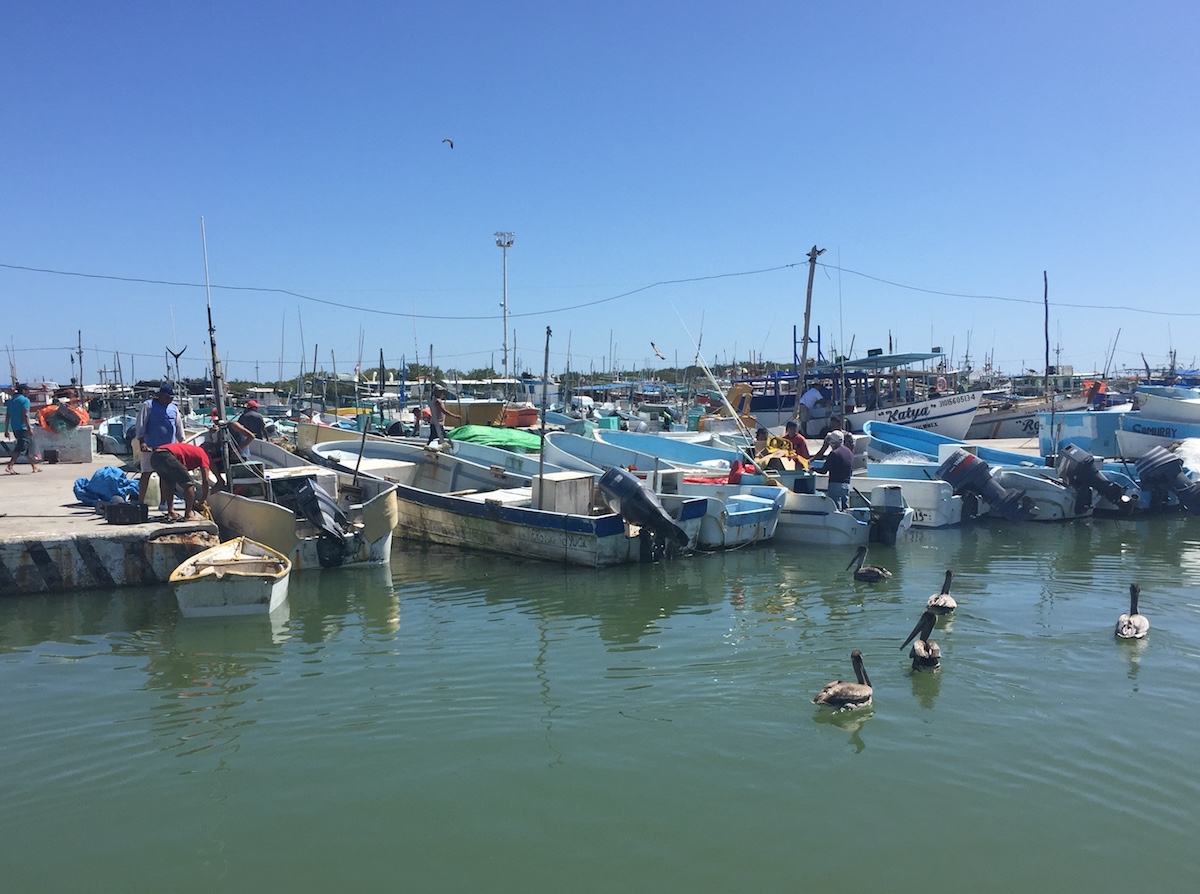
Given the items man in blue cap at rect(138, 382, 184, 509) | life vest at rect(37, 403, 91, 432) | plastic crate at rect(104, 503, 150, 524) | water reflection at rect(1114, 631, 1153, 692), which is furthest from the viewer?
life vest at rect(37, 403, 91, 432)

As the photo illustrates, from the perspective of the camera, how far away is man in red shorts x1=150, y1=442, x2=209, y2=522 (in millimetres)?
12266

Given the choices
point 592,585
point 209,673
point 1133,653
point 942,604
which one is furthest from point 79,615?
point 1133,653

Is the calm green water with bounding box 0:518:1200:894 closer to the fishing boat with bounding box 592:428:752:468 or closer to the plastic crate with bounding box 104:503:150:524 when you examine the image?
the plastic crate with bounding box 104:503:150:524

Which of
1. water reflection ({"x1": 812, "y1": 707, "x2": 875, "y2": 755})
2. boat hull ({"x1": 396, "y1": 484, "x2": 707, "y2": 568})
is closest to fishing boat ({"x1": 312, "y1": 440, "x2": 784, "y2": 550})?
boat hull ({"x1": 396, "y1": 484, "x2": 707, "y2": 568})

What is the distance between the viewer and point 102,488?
13188 millimetres

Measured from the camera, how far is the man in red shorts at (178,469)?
12.3m

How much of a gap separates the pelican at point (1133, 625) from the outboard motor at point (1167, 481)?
1046 centimetres

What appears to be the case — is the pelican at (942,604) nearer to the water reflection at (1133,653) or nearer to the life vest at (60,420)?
the water reflection at (1133,653)

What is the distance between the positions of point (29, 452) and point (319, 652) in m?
12.3

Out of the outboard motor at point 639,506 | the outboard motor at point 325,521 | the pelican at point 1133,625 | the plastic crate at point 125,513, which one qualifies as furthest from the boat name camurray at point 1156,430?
the plastic crate at point 125,513

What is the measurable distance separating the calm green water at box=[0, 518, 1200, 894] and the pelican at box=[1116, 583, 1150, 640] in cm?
14

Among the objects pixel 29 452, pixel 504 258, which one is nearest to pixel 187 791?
pixel 29 452

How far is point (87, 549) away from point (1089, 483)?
1824 centimetres

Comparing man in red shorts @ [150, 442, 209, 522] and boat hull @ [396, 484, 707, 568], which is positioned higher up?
man in red shorts @ [150, 442, 209, 522]
